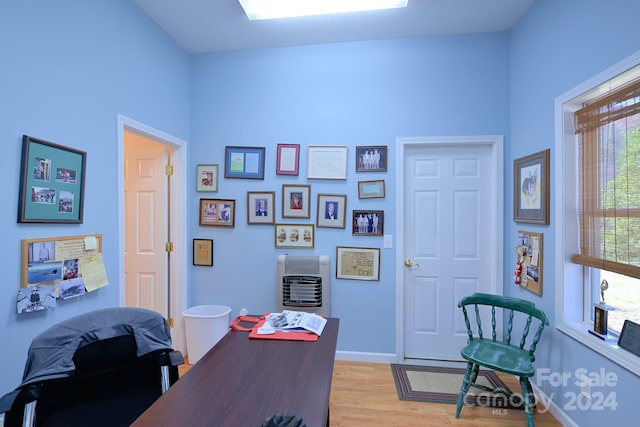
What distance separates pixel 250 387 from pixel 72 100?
1.89m

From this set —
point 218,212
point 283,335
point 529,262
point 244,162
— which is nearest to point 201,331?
point 218,212

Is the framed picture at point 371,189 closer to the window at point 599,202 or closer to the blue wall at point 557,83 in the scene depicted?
the blue wall at point 557,83

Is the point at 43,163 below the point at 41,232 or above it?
above

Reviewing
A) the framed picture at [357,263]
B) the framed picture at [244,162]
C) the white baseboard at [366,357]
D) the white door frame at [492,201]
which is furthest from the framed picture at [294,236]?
the white baseboard at [366,357]

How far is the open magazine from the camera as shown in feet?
4.89

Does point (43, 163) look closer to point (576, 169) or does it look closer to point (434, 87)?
point (434, 87)

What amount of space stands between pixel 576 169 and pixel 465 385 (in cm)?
158

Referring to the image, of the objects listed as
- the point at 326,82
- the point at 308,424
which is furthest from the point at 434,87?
the point at 308,424

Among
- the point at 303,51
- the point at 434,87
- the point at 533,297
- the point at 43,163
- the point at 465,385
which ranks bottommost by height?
the point at 465,385

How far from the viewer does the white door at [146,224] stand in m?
2.72

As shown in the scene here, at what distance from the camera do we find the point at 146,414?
89 cm

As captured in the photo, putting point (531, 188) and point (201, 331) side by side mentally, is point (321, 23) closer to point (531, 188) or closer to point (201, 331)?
point (531, 188)

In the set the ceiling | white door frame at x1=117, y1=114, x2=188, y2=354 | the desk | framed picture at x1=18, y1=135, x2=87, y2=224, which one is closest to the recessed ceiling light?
the ceiling

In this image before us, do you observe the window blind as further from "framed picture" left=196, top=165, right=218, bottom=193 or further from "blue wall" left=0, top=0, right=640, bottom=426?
"framed picture" left=196, top=165, right=218, bottom=193
